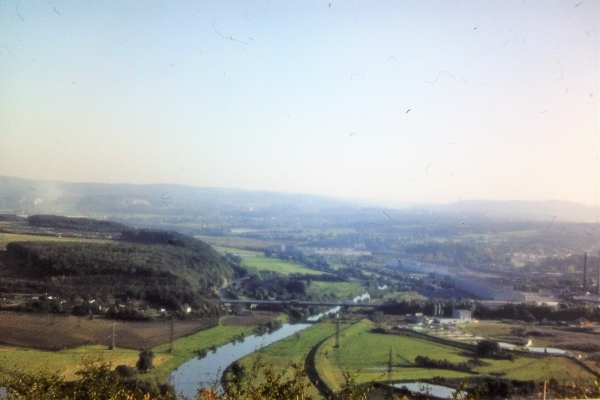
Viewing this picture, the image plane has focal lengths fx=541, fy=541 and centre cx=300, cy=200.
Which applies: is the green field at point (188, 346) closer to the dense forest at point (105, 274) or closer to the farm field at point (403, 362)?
the dense forest at point (105, 274)

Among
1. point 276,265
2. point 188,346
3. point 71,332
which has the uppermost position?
point 276,265

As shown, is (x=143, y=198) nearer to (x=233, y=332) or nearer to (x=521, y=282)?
(x=233, y=332)

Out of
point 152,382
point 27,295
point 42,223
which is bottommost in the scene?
point 152,382

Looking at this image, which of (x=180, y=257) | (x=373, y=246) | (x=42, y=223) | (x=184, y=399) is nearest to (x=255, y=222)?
(x=373, y=246)

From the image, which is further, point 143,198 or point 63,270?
point 143,198

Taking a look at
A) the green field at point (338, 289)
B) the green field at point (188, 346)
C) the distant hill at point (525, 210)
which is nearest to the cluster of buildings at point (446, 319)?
the green field at point (338, 289)

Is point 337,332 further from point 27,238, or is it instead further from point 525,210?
point 525,210

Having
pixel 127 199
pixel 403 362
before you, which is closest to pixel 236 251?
pixel 127 199
